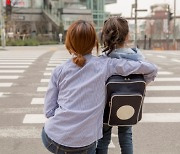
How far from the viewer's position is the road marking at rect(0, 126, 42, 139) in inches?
202

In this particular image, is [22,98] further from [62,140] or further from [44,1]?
[44,1]

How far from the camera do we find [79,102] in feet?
7.62

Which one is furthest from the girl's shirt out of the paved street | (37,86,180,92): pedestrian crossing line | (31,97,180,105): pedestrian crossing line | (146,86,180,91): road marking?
(146,86,180,91): road marking

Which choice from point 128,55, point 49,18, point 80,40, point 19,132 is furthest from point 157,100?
point 49,18

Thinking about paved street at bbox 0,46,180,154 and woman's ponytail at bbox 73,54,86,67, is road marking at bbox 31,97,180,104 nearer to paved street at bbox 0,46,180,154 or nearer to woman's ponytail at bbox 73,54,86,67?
paved street at bbox 0,46,180,154

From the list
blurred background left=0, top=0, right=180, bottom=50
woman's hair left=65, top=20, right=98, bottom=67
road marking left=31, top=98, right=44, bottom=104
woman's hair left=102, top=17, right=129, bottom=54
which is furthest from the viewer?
blurred background left=0, top=0, right=180, bottom=50

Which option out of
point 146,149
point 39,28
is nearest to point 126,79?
point 146,149

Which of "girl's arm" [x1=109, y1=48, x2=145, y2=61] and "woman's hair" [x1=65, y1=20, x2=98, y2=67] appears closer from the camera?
"woman's hair" [x1=65, y1=20, x2=98, y2=67]

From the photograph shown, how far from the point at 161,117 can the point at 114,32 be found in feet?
12.9

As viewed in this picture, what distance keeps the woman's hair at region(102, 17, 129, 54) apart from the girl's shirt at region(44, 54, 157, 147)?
22 centimetres

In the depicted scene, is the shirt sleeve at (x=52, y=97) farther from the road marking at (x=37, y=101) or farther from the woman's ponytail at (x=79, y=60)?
the road marking at (x=37, y=101)

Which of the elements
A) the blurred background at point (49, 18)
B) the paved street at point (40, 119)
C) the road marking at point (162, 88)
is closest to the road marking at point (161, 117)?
the paved street at point (40, 119)

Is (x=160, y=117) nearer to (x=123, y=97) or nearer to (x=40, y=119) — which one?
(x=40, y=119)

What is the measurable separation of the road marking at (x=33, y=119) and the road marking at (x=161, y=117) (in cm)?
159
